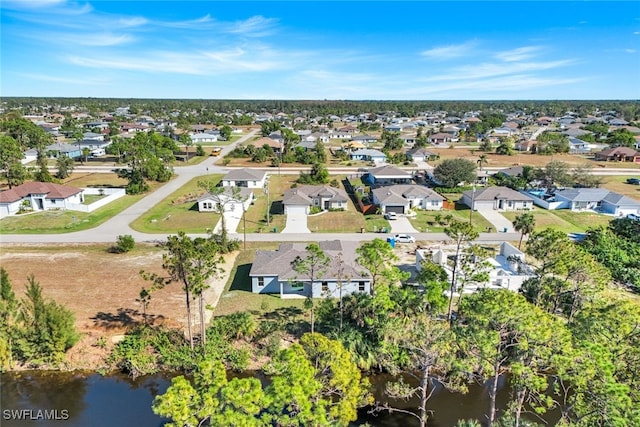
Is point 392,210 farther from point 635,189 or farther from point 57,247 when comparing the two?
point 635,189

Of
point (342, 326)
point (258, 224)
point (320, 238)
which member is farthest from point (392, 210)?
point (342, 326)

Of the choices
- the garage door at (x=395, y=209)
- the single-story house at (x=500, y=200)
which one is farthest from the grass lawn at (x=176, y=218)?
the single-story house at (x=500, y=200)

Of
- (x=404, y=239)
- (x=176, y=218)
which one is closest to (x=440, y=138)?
(x=404, y=239)

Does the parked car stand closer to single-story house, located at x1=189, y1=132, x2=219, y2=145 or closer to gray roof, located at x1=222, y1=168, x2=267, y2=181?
gray roof, located at x1=222, y1=168, x2=267, y2=181

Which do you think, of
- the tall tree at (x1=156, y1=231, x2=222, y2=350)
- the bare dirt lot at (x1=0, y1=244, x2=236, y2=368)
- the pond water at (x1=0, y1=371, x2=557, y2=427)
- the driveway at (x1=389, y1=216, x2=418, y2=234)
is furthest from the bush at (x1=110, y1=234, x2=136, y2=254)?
the driveway at (x1=389, y1=216, x2=418, y2=234)

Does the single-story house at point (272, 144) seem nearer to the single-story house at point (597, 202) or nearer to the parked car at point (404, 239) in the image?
the parked car at point (404, 239)

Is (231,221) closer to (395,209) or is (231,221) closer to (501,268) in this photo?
(395,209)
